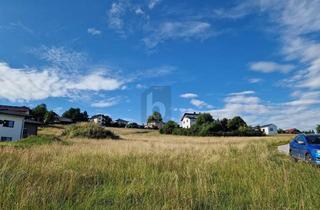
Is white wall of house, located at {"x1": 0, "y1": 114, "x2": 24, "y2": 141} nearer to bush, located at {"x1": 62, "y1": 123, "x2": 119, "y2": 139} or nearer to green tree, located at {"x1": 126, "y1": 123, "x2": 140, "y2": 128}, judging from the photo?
bush, located at {"x1": 62, "y1": 123, "x2": 119, "y2": 139}

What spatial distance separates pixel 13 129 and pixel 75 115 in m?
75.1

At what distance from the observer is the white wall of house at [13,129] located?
148ft

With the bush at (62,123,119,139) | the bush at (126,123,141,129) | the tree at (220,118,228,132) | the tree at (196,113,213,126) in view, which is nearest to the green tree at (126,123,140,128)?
the bush at (126,123,141,129)

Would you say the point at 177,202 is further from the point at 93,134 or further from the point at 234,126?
the point at 234,126

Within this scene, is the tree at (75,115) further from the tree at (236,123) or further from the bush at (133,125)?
the tree at (236,123)

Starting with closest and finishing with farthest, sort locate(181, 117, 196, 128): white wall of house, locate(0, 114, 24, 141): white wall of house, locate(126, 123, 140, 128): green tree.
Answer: locate(0, 114, 24, 141): white wall of house
locate(126, 123, 140, 128): green tree
locate(181, 117, 196, 128): white wall of house

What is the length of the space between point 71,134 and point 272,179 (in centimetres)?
4700

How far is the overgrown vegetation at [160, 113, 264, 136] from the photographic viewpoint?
76.2m

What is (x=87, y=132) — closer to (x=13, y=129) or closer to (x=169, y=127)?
(x=13, y=129)

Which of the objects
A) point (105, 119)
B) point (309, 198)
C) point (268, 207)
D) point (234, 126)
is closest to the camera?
point (268, 207)

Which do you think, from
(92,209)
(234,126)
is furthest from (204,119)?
(92,209)

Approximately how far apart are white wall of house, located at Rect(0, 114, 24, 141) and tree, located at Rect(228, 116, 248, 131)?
2280 inches

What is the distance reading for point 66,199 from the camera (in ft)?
16.2

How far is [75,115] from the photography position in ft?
394
